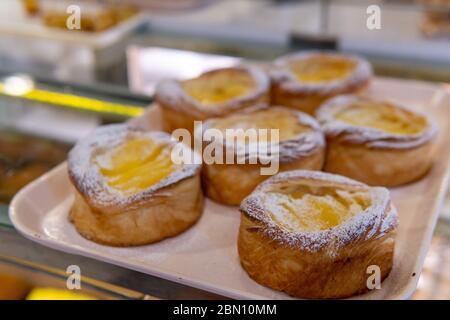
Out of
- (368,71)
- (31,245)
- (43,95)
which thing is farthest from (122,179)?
(368,71)

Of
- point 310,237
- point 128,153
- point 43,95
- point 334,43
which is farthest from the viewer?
point 334,43

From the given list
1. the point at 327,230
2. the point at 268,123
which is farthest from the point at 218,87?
the point at 327,230

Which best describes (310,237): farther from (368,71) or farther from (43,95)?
(43,95)

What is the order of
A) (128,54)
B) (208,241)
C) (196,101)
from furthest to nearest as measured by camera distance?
(128,54)
(196,101)
(208,241)

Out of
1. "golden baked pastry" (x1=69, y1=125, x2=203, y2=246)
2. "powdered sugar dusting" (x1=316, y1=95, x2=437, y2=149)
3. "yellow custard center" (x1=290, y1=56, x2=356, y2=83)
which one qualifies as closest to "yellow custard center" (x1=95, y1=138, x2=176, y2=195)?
"golden baked pastry" (x1=69, y1=125, x2=203, y2=246)

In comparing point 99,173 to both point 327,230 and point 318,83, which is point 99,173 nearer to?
point 327,230

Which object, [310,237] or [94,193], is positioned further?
[94,193]

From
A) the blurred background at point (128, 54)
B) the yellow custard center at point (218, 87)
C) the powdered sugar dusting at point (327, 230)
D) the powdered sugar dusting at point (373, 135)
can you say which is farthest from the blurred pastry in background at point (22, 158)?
the powdered sugar dusting at point (373, 135)
